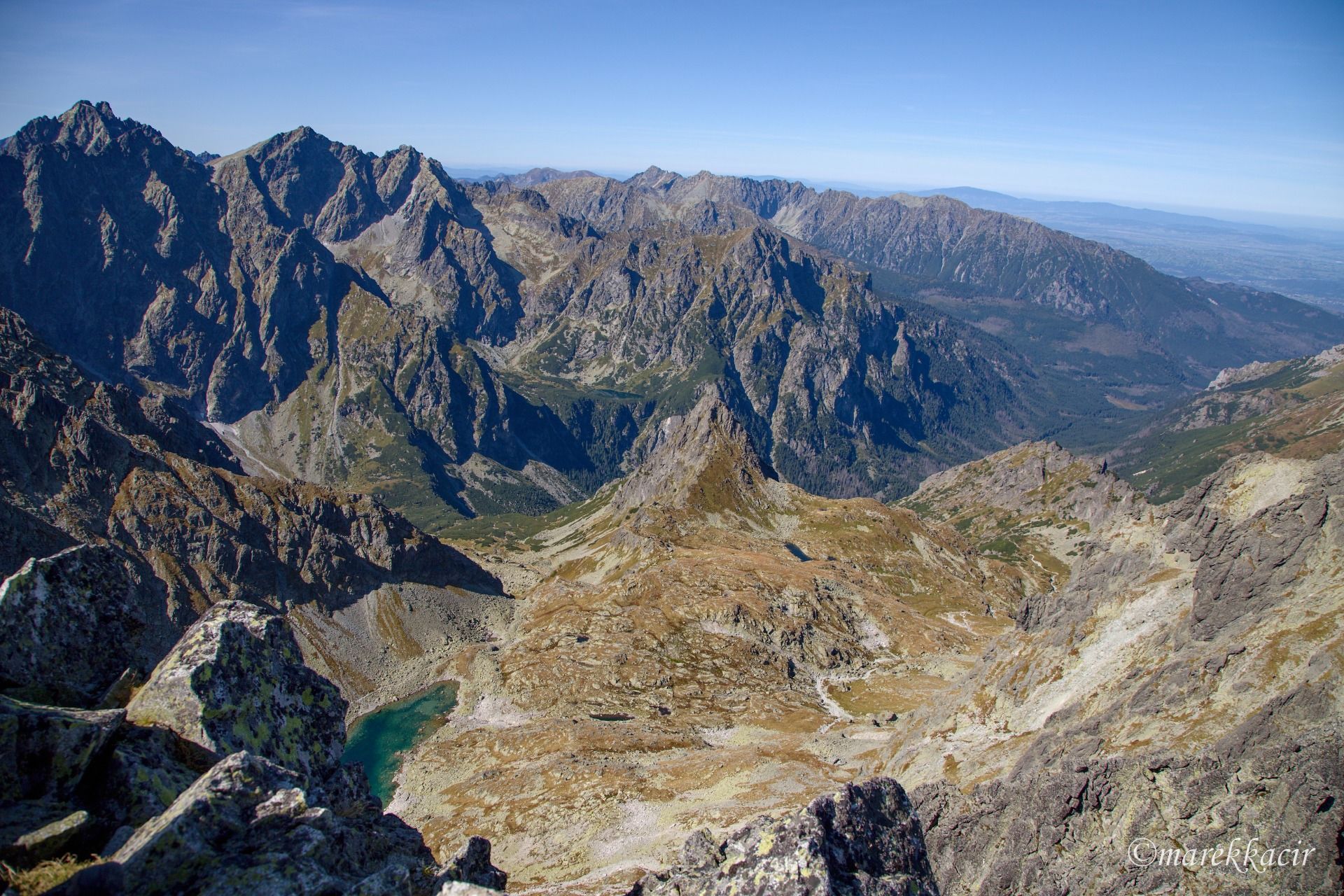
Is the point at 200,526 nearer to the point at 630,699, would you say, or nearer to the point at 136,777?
the point at 630,699

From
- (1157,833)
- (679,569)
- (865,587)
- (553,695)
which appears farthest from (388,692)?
(1157,833)

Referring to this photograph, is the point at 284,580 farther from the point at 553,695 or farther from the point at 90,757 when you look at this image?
the point at 90,757

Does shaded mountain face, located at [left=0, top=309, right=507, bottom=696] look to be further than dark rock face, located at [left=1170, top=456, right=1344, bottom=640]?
Yes

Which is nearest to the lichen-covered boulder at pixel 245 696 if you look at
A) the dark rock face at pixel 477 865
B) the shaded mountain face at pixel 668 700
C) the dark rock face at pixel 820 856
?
the dark rock face at pixel 477 865

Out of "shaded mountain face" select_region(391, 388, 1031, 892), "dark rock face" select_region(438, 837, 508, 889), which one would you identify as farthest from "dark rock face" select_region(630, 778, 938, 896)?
"shaded mountain face" select_region(391, 388, 1031, 892)

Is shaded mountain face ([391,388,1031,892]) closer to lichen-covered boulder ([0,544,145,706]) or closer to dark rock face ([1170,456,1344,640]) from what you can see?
dark rock face ([1170,456,1344,640])

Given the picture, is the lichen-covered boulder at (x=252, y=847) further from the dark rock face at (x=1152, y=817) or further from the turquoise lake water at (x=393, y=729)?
the turquoise lake water at (x=393, y=729)
